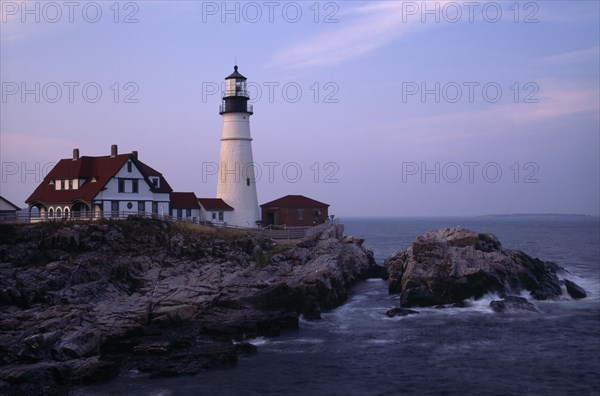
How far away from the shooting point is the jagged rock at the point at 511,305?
1470 inches

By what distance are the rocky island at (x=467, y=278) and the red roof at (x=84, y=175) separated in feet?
75.3

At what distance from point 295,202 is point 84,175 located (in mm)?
20204

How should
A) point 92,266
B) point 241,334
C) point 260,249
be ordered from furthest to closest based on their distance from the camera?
point 260,249 → point 92,266 → point 241,334

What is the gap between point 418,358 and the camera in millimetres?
27734

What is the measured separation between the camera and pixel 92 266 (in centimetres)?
3509

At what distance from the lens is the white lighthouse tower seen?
54375mm

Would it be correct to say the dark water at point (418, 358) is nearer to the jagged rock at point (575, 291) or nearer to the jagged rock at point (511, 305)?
the jagged rock at point (511, 305)

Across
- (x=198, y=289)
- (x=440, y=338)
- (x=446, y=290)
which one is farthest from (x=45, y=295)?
(x=446, y=290)

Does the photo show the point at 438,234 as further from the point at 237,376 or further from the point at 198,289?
the point at 237,376

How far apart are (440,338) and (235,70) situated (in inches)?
1344

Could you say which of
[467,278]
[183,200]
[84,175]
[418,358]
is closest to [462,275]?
[467,278]

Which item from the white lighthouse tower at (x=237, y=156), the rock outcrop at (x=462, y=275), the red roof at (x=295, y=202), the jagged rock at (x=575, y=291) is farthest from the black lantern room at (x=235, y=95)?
the jagged rock at (x=575, y=291)

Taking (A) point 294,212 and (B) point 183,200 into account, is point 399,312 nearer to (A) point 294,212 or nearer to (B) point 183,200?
(A) point 294,212

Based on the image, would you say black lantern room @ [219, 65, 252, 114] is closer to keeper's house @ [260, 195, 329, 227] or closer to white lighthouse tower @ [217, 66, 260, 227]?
white lighthouse tower @ [217, 66, 260, 227]
